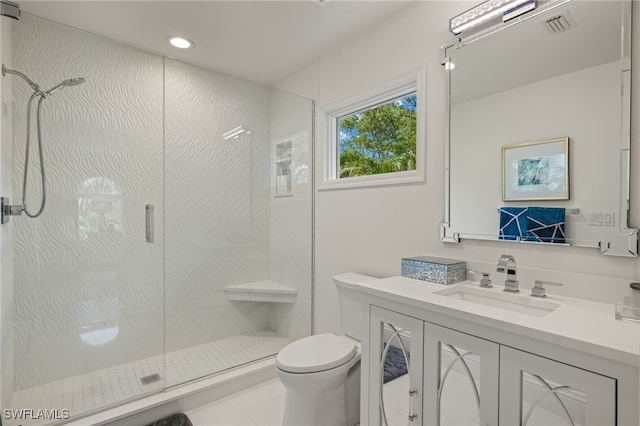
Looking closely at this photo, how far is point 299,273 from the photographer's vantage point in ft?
8.91

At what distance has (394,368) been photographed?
1.36 m

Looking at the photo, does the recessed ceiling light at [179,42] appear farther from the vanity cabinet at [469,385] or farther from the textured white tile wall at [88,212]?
the vanity cabinet at [469,385]

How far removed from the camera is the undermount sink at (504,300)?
127cm

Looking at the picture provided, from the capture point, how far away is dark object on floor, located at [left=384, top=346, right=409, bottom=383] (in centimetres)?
132

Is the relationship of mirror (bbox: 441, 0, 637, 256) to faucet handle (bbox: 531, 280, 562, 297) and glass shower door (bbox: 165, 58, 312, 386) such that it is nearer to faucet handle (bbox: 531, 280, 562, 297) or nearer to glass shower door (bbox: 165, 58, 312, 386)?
faucet handle (bbox: 531, 280, 562, 297)

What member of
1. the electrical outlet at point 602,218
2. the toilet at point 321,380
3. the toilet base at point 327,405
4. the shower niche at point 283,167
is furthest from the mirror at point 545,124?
the shower niche at point 283,167

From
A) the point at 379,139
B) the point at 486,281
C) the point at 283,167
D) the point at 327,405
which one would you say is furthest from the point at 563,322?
the point at 283,167

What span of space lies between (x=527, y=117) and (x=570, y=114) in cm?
16

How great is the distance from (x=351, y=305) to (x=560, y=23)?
5.73ft

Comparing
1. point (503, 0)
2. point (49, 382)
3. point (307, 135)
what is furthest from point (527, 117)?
point (49, 382)

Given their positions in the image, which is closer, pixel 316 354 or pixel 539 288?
pixel 539 288

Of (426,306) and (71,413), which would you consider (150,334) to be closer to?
(71,413)

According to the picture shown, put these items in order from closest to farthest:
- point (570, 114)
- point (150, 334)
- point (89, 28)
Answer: point (570, 114), point (89, 28), point (150, 334)

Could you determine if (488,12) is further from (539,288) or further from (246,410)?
(246,410)
